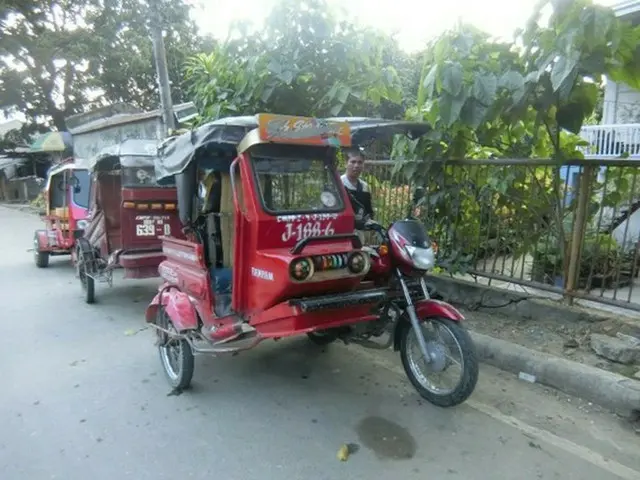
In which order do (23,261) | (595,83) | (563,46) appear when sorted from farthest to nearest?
(23,261) < (595,83) < (563,46)

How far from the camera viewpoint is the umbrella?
2247 centimetres

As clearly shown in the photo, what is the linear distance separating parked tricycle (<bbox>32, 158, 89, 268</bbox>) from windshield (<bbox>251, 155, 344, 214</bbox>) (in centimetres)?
573

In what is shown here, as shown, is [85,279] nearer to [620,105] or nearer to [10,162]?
[620,105]

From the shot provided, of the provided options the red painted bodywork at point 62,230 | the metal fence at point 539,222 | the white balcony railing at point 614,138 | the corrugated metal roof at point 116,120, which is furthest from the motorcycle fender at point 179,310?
the corrugated metal roof at point 116,120

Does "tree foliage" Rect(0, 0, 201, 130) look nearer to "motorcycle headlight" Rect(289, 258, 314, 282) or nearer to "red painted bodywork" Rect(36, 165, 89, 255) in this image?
"red painted bodywork" Rect(36, 165, 89, 255)

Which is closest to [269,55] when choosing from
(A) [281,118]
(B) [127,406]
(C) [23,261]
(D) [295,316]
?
(A) [281,118]

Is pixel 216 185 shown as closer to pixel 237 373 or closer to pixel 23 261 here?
pixel 237 373

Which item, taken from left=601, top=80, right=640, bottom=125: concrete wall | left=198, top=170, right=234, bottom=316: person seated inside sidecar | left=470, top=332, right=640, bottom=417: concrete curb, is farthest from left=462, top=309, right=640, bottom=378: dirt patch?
left=601, top=80, right=640, bottom=125: concrete wall

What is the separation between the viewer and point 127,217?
6.20 m

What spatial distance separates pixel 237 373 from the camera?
4086mm

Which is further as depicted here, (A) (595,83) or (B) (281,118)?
(A) (595,83)

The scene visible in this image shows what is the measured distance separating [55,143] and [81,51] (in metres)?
4.44

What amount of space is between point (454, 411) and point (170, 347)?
7.58 ft

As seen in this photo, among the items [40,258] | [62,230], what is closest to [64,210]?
[62,230]
